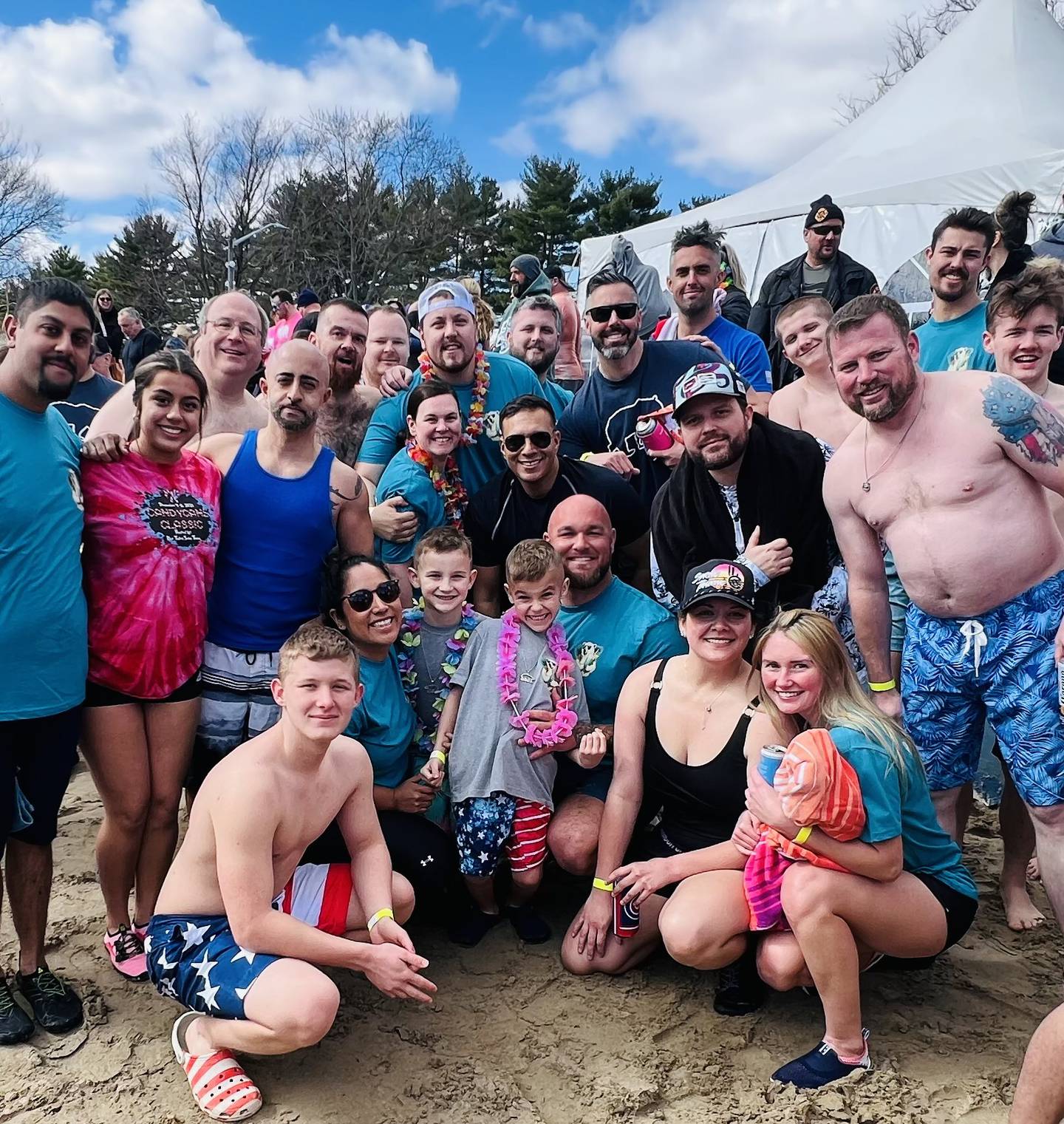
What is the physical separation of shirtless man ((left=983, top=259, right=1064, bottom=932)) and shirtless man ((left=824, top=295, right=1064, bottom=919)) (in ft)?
1.76

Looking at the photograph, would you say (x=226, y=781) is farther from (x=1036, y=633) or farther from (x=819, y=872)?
(x=1036, y=633)

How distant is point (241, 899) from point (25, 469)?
1452 millimetres

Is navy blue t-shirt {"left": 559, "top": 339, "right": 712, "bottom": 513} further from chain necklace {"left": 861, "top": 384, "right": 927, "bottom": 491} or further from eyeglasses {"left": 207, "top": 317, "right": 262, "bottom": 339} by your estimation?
eyeglasses {"left": 207, "top": 317, "right": 262, "bottom": 339}

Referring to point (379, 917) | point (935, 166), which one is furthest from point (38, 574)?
point (935, 166)

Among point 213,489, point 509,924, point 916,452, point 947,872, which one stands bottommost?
point 509,924

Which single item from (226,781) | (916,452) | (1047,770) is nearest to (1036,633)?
(1047,770)

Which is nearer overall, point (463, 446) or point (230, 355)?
point (230, 355)

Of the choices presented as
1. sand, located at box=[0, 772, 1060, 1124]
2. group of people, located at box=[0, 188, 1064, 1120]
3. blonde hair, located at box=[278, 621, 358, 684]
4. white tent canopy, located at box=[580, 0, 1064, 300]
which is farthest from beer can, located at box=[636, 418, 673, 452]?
white tent canopy, located at box=[580, 0, 1064, 300]

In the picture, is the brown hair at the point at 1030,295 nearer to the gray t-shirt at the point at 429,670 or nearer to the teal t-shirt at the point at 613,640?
the teal t-shirt at the point at 613,640

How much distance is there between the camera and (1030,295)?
3457mm

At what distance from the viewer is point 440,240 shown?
34.6 m

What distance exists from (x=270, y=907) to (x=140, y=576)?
1.16m

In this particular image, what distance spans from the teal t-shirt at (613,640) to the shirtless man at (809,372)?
4.20ft

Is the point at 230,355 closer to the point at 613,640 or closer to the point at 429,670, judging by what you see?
the point at 429,670
